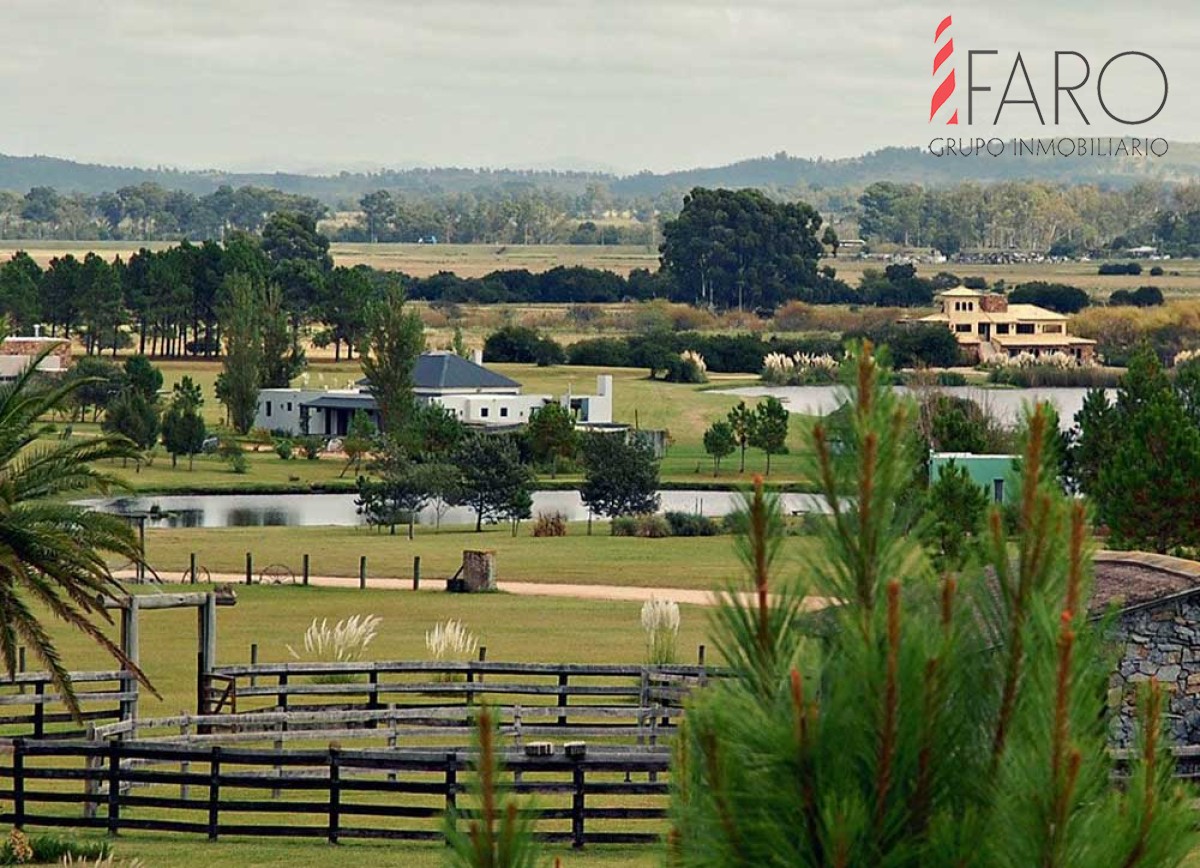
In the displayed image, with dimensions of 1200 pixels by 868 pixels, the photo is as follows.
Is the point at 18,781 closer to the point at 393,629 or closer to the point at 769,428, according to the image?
the point at 393,629

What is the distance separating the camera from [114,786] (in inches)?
766

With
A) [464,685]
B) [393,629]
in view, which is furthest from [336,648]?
[393,629]

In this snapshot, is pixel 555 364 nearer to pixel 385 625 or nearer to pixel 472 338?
pixel 472 338

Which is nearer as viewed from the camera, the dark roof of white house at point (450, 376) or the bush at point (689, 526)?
the bush at point (689, 526)

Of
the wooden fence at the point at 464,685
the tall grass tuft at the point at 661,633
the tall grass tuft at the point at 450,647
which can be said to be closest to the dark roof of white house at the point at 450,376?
the tall grass tuft at the point at 450,647

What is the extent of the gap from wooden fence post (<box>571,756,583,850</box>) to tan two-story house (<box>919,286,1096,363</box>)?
109 meters

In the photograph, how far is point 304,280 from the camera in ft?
418

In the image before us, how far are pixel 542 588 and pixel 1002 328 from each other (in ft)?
299

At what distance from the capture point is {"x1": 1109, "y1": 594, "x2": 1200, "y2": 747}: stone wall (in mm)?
20578

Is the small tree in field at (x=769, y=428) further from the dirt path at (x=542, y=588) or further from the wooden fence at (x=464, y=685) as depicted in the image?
the wooden fence at (x=464, y=685)

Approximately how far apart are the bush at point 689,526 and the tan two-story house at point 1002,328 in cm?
6840

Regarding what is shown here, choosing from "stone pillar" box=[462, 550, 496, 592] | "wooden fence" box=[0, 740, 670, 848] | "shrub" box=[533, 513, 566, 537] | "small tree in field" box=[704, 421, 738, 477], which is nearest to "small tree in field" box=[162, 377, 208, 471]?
"small tree in field" box=[704, 421, 738, 477]

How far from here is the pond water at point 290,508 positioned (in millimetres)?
64250

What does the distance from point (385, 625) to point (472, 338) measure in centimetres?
10358
